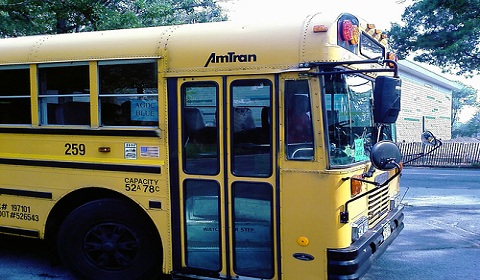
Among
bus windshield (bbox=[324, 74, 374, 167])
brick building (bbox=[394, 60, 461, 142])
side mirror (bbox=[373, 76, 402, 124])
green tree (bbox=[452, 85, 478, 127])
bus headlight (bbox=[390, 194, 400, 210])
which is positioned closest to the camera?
side mirror (bbox=[373, 76, 402, 124])

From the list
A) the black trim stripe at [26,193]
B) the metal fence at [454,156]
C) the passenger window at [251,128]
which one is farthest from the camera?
the metal fence at [454,156]

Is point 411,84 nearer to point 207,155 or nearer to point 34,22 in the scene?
point 34,22

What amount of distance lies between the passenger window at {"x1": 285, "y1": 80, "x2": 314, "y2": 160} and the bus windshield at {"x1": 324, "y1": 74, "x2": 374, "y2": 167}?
6.0 inches

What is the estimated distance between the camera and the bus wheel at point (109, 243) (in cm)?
436

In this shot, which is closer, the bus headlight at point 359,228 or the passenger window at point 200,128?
the bus headlight at point 359,228

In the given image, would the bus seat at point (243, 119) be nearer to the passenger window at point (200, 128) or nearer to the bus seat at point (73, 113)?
the passenger window at point (200, 128)

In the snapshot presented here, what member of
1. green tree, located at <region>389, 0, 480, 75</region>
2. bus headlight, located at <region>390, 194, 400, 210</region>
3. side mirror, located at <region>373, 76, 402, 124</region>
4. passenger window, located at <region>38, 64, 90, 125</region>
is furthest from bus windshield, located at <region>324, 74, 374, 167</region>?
green tree, located at <region>389, 0, 480, 75</region>

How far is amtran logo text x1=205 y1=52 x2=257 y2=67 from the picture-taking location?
3.86m

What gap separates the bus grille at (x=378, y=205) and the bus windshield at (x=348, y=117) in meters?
0.40

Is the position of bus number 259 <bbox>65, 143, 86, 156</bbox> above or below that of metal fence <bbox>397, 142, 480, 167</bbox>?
above

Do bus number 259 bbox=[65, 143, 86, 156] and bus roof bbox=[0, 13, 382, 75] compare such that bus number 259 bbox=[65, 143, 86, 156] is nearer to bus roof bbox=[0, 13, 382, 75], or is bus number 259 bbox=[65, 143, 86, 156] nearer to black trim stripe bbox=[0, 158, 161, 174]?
black trim stripe bbox=[0, 158, 161, 174]

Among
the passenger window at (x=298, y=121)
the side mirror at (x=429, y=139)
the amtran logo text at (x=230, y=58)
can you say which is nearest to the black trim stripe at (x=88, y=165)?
the amtran logo text at (x=230, y=58)

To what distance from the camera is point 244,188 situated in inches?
154

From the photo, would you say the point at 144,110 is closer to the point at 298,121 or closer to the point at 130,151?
the point at 130,151
